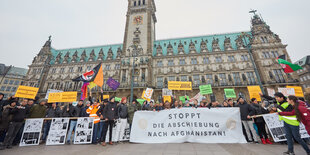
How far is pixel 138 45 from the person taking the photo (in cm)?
3362

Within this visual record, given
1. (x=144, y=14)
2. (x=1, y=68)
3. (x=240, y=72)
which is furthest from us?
(x=1, y=68)

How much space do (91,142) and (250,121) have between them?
8.88 meters

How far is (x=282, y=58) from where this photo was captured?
40.8ft

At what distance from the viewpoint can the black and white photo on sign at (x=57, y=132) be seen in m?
6.76

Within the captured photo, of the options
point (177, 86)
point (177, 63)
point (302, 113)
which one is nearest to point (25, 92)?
point (177, 86)

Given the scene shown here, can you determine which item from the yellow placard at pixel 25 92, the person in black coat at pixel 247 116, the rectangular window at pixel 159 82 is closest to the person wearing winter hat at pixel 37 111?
the yellow placard at pixel 25 92

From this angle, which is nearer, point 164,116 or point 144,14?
point 164,116

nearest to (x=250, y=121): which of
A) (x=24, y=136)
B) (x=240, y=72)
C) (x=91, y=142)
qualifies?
(x=91, y=142)

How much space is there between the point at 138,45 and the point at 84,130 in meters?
29.2

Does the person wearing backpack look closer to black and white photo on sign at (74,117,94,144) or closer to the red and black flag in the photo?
black and white photo on sign at (74,117,94,144)

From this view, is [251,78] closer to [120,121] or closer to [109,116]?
[120,121]

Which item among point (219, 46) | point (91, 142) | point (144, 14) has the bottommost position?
point (91, 142)

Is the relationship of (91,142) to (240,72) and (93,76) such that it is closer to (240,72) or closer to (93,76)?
(93,76)

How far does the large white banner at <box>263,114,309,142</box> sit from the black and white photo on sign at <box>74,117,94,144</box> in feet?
31.5
